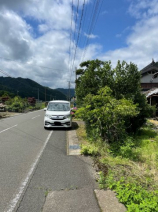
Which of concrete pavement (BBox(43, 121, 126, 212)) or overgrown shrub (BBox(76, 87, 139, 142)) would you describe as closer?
concrete pavement (BBox(43, 121, 126, 212))

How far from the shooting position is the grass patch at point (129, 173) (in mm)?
2660

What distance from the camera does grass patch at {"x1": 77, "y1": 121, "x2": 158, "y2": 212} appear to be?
8.73ft

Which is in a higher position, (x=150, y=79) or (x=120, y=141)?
(x=150, y=79)

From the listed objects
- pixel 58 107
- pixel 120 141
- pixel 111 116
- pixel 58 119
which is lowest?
pixel 120 141

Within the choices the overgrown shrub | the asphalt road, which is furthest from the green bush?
the overgrown shrub

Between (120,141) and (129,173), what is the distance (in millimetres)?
2159

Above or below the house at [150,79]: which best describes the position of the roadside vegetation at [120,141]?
below

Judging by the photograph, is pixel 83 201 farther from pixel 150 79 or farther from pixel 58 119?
pixel 150 79

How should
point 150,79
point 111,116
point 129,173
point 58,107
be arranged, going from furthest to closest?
point 150,79
point 58,107
point 111,116
point 129,173

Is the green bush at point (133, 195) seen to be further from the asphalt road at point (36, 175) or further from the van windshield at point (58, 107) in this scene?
the van windshield at point (58, 107)

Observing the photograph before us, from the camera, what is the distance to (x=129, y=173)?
12.3ft

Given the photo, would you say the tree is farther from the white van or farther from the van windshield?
the van windshield

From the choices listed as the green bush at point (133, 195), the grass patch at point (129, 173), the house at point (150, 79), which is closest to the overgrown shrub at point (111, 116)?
the grass patch at point (129, 173)

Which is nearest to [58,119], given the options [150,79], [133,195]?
[133,195]
